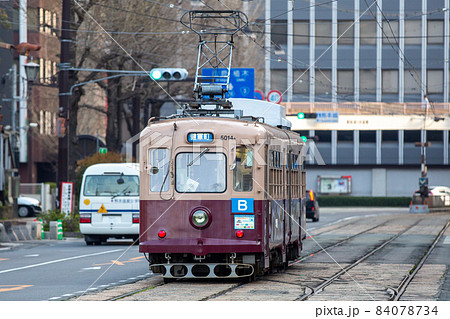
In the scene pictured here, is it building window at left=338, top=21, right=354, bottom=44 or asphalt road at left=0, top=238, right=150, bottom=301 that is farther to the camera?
building window at left=338, top=21, right=354, bottom=44

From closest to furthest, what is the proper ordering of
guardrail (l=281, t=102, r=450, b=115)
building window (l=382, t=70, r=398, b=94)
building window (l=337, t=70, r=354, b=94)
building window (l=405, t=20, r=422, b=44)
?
guardrail (l=281, t=102, r=450, b=115) < building window (l=405, t=20, r=422, b=44) < building window (l=337, t=70, r=354, b=94) < building window (l=382, t=70, r=398, b=94)

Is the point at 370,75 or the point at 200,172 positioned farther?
the point at 370,75

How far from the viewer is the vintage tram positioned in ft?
50.0

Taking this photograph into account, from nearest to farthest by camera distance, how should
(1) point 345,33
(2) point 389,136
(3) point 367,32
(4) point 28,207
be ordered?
(4) point 28,207 < (3) point 367,32 < (1) point 345,33 < (2) point 389,136

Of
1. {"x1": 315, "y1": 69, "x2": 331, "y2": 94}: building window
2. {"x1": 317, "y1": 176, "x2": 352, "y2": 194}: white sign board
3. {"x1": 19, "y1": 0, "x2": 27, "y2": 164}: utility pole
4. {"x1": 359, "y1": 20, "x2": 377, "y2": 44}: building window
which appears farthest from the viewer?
{"x1": 317, "y1": 176, "x2": 352, "y2": 194}: white sign board

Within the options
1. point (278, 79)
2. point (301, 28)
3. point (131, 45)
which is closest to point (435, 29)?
point (301, 28)

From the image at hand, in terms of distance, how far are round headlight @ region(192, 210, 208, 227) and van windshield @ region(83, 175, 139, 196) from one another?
13.1 meters

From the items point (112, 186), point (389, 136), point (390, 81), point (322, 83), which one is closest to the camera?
point (112, 186)

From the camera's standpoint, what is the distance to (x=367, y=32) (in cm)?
7300

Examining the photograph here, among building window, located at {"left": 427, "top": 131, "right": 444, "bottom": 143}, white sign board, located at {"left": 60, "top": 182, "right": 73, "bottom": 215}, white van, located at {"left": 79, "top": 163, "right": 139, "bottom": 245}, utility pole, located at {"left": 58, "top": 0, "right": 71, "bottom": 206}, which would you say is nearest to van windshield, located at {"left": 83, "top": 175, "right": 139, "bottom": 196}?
white van, located at {"left": 79, "top": 163, "right": 139, "bottom": 245}

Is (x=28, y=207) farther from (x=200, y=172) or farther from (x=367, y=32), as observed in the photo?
(x=200, y=172)

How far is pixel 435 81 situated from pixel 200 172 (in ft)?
198

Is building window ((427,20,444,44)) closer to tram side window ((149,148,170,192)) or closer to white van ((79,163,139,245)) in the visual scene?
white van ((79,163,139,245))
